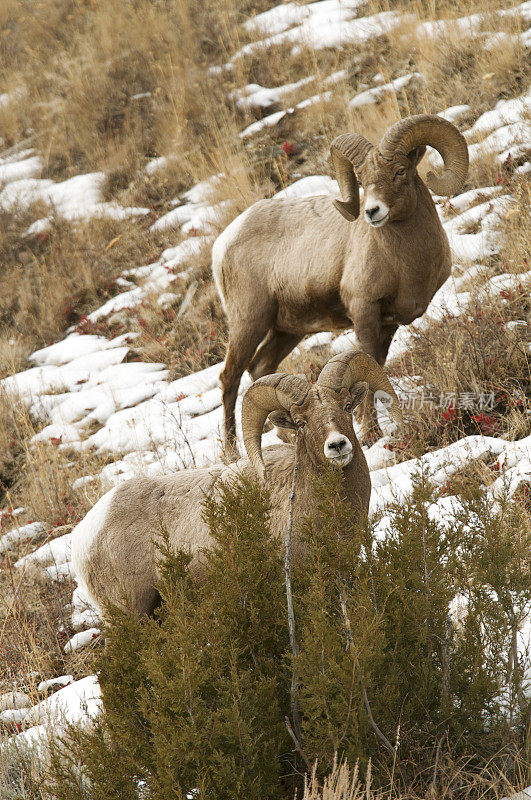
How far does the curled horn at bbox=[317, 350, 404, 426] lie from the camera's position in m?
3.69

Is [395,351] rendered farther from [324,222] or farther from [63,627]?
[63,627]

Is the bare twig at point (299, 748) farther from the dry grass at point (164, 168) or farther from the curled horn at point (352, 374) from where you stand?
the dry grass at point (164, 168)

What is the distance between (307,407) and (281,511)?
53 cm

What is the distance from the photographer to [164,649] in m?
2.58

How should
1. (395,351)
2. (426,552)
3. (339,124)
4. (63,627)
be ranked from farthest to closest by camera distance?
(339,124)
(395,351)
(63,627)
(426,552)

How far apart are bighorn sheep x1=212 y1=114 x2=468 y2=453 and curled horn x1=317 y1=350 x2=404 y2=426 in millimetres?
1430

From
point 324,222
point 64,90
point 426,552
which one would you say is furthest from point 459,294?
point 64,90

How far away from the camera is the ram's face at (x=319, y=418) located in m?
3.55

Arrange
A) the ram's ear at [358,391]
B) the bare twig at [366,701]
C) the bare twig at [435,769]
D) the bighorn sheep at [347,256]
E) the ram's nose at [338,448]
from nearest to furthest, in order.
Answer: the bare twig at [366,701]
the bare twig at [435,769]
the ram's nose at [338,448]
the ram's ear at [358,391]
the bighorn sheep at [347,256]

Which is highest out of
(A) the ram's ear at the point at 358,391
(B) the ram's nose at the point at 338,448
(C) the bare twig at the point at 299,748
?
(B) the ram's nose at the point at 338,448

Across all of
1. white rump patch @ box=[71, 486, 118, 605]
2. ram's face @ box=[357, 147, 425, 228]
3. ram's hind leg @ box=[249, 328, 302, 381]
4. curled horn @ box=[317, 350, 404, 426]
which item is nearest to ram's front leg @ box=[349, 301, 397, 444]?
ram's face @ box=[357, 147, 425, 228]

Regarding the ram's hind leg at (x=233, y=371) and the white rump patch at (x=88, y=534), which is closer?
the white rump patch at (x=88, y=534)

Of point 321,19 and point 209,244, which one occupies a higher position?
point 321,19

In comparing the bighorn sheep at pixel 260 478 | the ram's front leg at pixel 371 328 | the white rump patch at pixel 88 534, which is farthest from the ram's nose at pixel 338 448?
the ram's front leg at pixel 371 328
